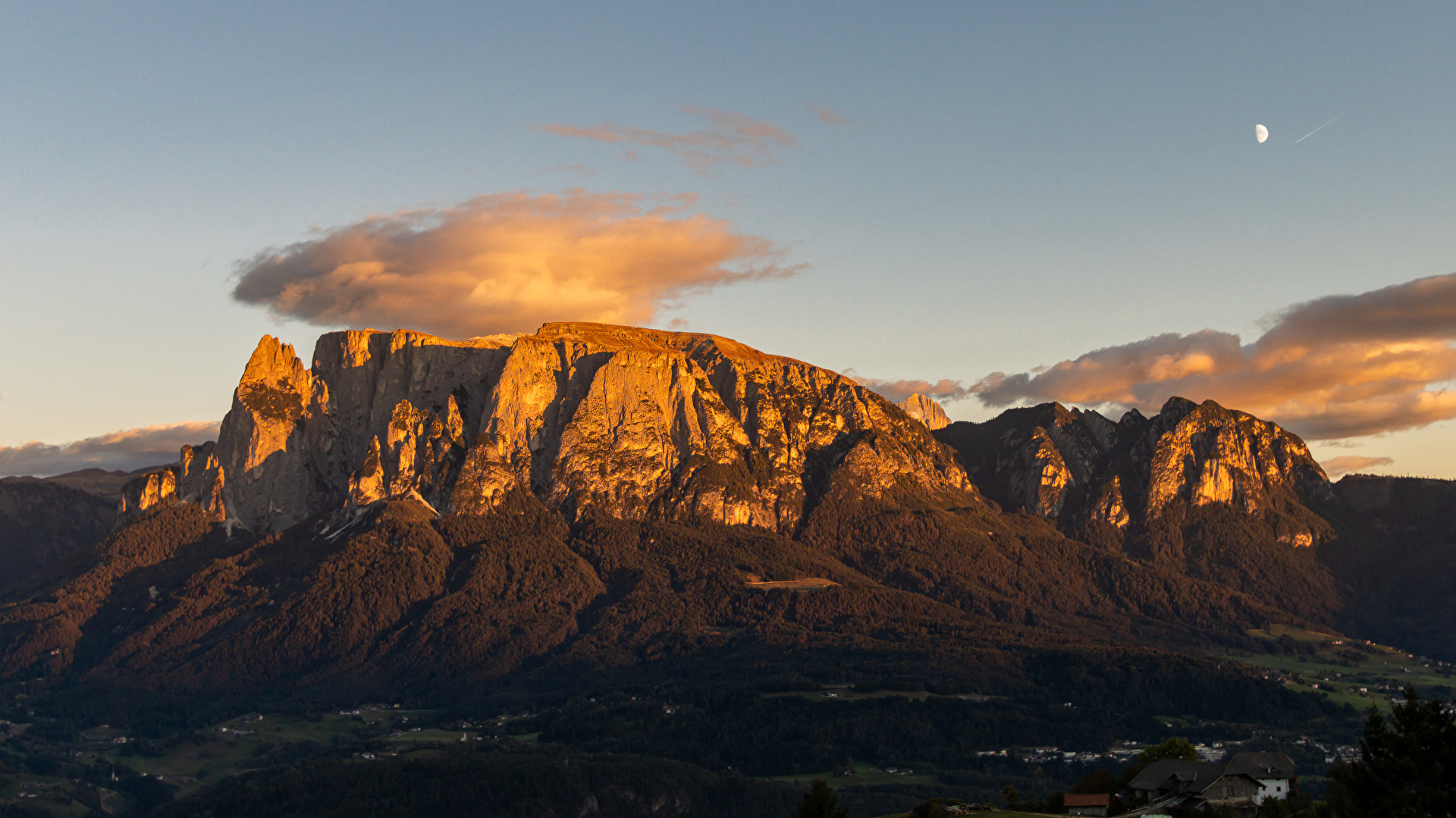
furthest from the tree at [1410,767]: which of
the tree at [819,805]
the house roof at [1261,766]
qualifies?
the tree at [819,805]

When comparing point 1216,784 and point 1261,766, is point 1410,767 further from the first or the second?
→ point 1261,766

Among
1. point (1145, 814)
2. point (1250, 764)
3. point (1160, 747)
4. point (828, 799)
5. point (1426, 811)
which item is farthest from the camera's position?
point (1160, 747)

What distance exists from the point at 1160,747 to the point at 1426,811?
66065 mm

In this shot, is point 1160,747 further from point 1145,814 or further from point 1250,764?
point 1145,814

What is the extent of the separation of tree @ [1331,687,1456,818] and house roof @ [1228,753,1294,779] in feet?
112

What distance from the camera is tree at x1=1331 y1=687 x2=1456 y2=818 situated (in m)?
94.8

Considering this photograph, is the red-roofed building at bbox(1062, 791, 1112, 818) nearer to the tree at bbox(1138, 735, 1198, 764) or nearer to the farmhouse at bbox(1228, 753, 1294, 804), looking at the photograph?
the farmhouse at bbox(1228, 753, 1294, 804)

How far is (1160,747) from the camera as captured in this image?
158000 millimetres

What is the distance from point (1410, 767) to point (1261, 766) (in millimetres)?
39779

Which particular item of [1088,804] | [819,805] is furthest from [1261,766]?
[819,805]

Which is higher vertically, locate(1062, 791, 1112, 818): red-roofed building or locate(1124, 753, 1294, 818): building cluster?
locate(1124, 753, 1294, 818): building cluster

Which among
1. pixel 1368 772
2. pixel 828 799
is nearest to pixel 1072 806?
pixel 828 799

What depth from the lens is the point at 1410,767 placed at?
9569 cm

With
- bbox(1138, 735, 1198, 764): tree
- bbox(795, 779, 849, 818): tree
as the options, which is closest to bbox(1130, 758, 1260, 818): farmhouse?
bbox(1138, 735, 1198, 764): tree
